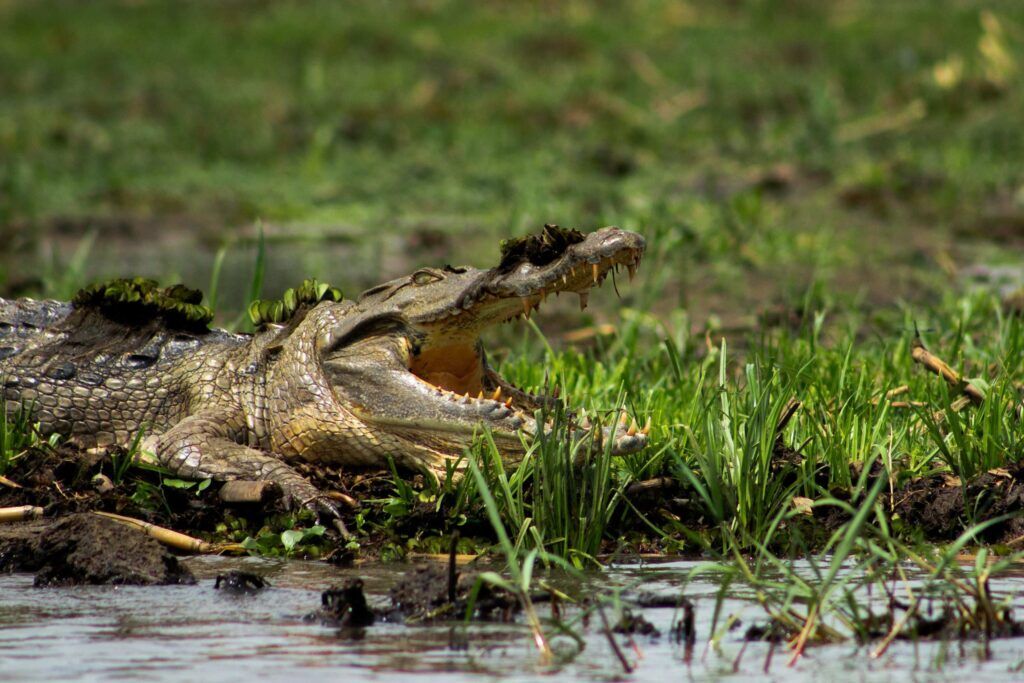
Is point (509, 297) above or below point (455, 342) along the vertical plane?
above

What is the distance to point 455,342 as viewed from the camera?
5.08 metres

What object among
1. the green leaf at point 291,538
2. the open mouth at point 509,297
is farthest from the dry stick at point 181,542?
the open mouth at point 509,297

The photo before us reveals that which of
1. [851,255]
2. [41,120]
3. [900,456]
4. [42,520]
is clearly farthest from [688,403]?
[41,120]

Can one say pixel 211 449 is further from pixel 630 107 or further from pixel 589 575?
pixel 630 107

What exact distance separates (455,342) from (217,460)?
33.8 inches

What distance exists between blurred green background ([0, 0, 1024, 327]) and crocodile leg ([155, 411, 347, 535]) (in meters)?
2.51

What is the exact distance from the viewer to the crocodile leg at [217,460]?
4789mm

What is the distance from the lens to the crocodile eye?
5078 millimetres

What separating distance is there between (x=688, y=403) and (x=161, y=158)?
9499 mm

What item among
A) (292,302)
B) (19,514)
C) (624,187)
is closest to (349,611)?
(19,514)

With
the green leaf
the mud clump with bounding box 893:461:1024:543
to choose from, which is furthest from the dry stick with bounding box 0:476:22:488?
the mud clump with bounding box 893:461:1024:543

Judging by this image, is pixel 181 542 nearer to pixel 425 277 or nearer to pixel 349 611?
pixel 349 611

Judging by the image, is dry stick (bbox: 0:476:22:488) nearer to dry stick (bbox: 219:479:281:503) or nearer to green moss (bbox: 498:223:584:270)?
dry stick (bbox: 219:479:281:503)

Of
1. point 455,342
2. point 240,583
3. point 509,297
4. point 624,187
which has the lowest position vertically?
point 240,583
